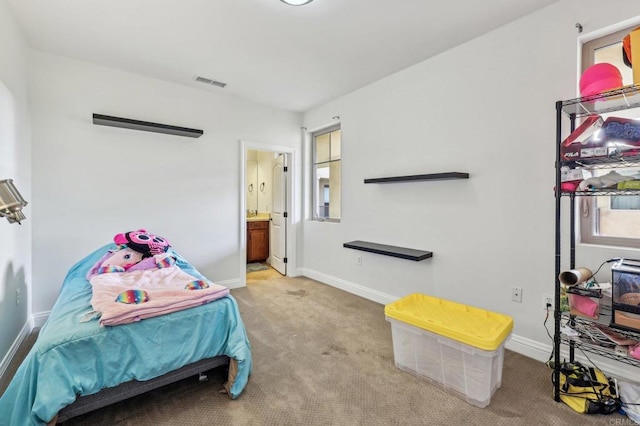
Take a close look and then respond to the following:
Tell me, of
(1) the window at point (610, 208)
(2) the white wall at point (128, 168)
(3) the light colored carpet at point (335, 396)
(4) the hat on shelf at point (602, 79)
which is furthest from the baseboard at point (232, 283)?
(4) the hat on shelf at point (602, 79)

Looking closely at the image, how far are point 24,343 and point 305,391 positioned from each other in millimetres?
2485

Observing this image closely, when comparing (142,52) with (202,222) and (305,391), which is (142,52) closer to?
(202,222)

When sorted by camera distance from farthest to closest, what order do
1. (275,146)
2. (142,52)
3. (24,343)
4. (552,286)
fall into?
1. (275,146)
2. (142,52)
3. (24,343)
4. (552,286)

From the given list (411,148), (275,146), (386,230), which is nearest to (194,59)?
(275,146)

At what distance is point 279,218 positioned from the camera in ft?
16.7

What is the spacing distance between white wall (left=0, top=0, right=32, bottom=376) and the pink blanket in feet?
2.14

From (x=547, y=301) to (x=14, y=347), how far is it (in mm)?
4070

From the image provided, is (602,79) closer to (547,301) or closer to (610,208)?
(610,208)

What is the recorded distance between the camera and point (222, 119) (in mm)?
4020

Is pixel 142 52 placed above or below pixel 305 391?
above

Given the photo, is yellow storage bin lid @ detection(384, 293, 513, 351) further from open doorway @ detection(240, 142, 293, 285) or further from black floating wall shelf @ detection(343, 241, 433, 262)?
open doorway @ detection(240, 142, 293, 285)

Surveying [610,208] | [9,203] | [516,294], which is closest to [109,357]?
[9,203]

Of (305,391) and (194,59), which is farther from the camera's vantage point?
(194,59)

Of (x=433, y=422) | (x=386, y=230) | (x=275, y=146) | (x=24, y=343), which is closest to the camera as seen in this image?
(x=433, y=422)
